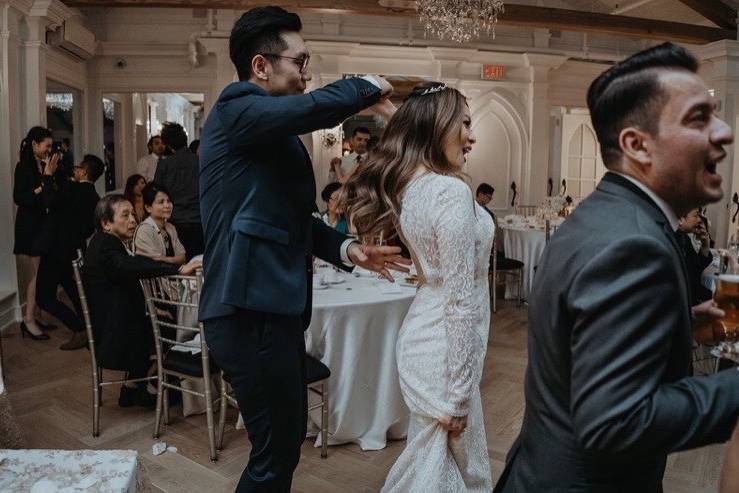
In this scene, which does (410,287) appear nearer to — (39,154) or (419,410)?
(419,410)

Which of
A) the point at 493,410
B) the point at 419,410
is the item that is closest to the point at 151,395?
the point at 493,410

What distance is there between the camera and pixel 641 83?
867 mm

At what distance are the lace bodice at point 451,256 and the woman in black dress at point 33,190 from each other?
13.9 ft

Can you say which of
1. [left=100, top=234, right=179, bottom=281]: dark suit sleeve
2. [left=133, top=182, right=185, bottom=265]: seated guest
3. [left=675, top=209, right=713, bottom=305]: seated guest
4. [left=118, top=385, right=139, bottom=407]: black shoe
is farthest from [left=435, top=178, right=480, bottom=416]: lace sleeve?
[left=133, top=182, right=185, bottom=265]: seated guest

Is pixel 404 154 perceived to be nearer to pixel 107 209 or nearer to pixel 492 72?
pixel 107 209

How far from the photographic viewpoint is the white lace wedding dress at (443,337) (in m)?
1.86

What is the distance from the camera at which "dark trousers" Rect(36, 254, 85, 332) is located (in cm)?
505

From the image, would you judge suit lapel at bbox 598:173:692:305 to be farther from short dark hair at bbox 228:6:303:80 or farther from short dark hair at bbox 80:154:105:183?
short dark hair at bbox 80:154:105:183

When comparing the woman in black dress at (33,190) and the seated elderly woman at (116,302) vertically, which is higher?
the woman in black dress at (33,190)

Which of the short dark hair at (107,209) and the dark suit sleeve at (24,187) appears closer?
the short dark hair at (107,209)

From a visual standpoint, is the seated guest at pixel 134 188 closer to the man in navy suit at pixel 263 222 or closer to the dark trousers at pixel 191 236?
the dark trousers at pixel 191 236

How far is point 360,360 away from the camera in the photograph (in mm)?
3133

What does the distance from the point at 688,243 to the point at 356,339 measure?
7.05 ft

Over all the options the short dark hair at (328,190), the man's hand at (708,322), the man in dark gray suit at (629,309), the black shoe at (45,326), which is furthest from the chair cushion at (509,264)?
the man in dark gray suit at (629,309)
